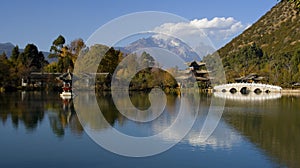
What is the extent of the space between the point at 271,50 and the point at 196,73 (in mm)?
31974

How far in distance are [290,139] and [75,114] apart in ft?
30.3

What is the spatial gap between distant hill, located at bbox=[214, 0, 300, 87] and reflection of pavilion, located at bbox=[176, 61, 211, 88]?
5.56m

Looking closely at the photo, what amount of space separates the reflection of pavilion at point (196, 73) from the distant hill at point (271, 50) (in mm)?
5563

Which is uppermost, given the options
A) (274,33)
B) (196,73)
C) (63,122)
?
(274,33)

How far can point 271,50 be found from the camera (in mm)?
71250

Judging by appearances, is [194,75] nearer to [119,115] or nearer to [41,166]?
[119,115]

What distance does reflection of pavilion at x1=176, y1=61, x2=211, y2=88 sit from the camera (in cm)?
4248

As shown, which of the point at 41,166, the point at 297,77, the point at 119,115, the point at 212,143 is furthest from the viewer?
the point at 297,77

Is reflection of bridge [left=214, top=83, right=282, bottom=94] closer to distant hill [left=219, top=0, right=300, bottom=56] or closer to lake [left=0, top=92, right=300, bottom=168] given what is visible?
lake [left=0, top=92, right=300, bottom=168]

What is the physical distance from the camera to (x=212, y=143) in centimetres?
1030

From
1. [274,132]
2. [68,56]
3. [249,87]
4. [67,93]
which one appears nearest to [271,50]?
[249,87]

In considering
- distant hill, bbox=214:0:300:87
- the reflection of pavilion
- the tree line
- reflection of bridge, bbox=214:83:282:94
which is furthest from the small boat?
reflection of bridge, bbox=214:83:282:94

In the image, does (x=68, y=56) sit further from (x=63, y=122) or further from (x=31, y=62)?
(x=63, y=122)

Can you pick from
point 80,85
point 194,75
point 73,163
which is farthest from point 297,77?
point 73,163
